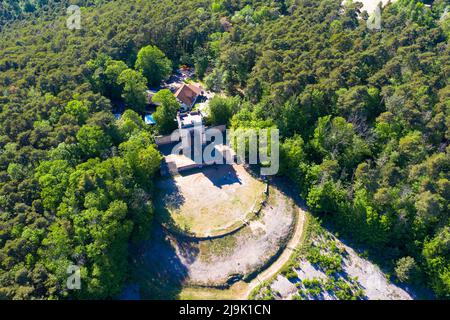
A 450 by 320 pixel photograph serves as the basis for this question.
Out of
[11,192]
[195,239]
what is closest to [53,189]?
[11,192]

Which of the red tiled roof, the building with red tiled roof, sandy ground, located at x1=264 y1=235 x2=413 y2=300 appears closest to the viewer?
sandy ground, located at x1=264 y1=235 x2=413 y2=300

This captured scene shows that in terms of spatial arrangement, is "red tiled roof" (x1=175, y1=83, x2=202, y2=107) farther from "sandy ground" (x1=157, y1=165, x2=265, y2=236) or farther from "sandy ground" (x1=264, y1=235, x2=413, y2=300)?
"sandy ground" (x1=264, y1=235, x2=413, y2=300)

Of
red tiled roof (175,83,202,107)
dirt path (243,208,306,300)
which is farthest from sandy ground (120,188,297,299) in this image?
red tiled roof (175,83,202,107)

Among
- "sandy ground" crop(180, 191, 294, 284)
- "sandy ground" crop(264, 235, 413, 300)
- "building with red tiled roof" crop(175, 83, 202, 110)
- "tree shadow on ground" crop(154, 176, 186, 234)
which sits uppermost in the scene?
"building with red tiled roof" crop(175, 83, 202, 110)

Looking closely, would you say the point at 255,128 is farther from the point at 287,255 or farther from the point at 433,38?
the point at 433,38

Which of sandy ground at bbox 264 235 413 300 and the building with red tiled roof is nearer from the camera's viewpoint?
sandy ground at bbox 264 235 413 300

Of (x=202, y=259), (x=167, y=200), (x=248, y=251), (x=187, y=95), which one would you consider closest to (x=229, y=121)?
(x=187, y=95)

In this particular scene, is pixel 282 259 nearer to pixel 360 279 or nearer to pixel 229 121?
pixel 360 279
